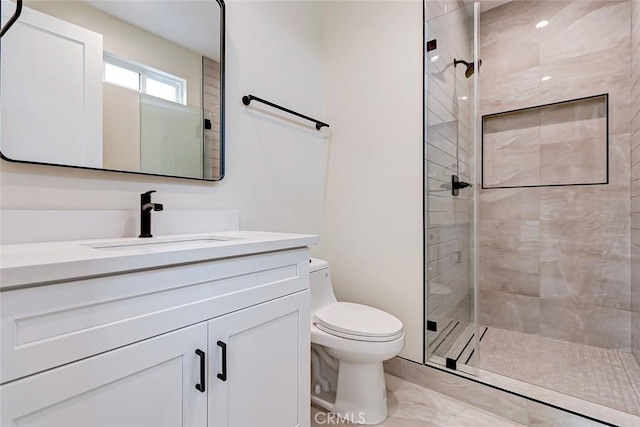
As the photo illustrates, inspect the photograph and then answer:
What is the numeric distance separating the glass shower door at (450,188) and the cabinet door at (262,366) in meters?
0.92

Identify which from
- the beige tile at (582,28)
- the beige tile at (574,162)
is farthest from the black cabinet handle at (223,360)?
the beige tile at (582,28)

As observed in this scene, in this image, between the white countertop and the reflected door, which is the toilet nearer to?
the white countertop

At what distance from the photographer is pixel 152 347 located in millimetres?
732

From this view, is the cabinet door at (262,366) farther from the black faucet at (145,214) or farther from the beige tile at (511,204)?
the beige tile at (511,204)

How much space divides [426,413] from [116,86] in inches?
76.8

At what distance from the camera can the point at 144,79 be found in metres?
1.25

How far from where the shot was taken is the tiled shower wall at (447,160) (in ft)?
5.82

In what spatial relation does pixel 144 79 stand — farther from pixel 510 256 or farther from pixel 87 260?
pixel 510 256

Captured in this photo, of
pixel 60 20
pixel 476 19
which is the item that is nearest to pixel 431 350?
pixel 476 19

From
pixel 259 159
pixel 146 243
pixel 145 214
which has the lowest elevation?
pixel 146 243

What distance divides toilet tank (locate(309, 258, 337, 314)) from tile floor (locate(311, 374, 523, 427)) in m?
0.51

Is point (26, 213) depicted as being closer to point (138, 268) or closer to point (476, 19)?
point (138, 268)

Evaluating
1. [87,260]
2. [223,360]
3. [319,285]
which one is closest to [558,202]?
[319,285]

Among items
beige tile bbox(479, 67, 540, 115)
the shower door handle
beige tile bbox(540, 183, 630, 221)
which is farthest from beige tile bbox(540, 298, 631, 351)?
beige tile bbox(479, 67, 540, 115)
